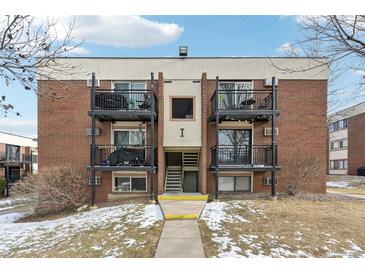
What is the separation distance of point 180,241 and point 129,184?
7.00 metres

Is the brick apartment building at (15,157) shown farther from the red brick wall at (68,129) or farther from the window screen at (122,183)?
the window screen at (122,183)

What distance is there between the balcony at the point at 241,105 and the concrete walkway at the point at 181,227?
163 inches

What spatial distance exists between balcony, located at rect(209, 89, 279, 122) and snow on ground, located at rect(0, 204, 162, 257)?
17.9 ft

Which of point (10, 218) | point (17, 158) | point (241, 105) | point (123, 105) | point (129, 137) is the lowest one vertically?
point (10, 218)

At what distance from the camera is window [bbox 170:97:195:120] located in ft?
40.8

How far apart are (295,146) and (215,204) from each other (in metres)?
6.02

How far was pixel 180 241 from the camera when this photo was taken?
6266 mm

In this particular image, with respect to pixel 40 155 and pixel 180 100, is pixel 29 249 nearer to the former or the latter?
pixel 40 155

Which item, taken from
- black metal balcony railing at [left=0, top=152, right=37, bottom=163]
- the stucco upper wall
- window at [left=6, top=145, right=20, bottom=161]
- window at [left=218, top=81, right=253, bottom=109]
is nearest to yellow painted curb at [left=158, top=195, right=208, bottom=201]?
window at [left=218, top=81, right=253, bottom=109]

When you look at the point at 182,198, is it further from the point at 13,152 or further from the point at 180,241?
the point at 13,152

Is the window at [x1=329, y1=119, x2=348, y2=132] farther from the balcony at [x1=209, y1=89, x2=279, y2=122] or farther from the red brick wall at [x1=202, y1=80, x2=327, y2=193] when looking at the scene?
the balcony at [x1=209, y1=89, x2=279, y2=122]

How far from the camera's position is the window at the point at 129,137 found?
12820mm

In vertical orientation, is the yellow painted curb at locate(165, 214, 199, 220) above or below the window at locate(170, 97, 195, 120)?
below

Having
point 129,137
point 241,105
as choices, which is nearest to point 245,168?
point 241,105
